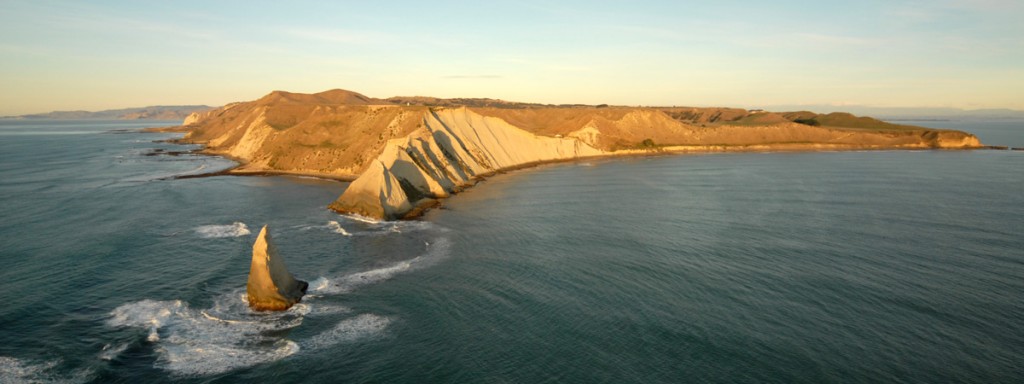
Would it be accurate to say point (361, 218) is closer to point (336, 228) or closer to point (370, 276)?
point (336, 228)

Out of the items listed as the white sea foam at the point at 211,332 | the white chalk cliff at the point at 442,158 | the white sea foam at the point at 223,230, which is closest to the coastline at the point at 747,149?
the white chalk cliff at the point at 442,158

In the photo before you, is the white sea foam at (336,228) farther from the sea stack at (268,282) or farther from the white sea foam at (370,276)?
the sea stack at (268,282)

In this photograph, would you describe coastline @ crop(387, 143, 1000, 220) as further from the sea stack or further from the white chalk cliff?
the sea stack

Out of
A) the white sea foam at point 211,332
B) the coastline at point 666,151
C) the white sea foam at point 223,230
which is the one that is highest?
the coastline at point 666,151

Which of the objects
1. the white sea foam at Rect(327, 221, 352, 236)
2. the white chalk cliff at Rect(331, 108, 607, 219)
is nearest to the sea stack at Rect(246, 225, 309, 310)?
the white sea foam at Rect(327, 221, 352, 236)

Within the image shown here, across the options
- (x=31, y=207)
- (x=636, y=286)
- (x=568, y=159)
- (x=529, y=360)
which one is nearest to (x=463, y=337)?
(x=529, y=360)

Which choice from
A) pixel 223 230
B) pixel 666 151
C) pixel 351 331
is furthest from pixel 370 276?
pixel 666 151
